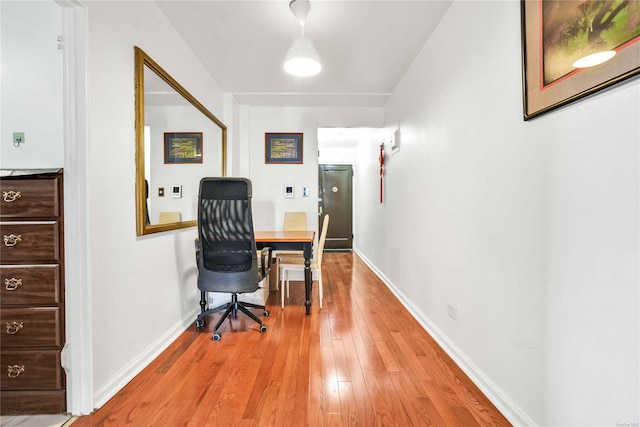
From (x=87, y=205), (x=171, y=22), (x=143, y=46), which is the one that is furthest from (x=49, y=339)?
(x=171, y=22)

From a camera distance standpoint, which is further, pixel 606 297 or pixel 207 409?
pixel 207 409

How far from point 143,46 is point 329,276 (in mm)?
3563

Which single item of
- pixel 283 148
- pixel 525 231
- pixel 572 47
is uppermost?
pixel 283 148

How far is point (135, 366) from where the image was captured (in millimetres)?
1751

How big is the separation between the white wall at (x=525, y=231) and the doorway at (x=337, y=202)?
423cm

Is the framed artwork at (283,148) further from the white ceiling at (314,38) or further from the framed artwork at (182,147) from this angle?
the framed artwork at (182,147)

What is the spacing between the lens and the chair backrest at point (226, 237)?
2.22m

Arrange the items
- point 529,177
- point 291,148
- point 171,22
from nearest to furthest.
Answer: point 529,177
point 171,22
point 291,148

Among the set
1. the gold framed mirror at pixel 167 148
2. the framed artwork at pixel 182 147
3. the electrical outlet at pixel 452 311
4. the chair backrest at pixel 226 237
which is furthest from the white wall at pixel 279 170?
the electrical outlet at pixel 452 311

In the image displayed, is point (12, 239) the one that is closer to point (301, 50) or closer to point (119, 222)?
point (119, 222)

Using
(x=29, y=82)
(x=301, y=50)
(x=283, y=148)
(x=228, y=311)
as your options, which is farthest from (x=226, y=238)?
(x=283, y=148)

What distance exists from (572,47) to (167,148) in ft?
8.47

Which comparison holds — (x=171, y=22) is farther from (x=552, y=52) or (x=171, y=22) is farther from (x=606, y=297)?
(x=606, y=297)

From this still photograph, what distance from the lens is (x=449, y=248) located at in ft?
6.66
